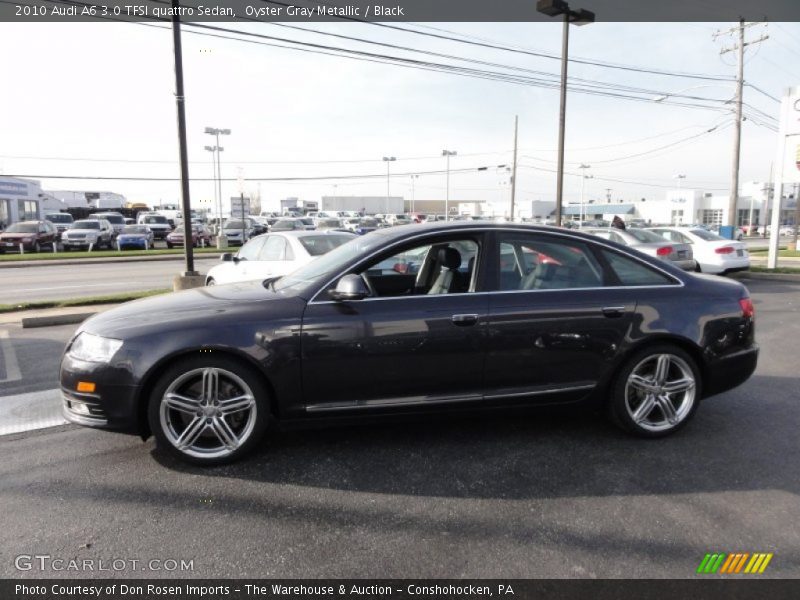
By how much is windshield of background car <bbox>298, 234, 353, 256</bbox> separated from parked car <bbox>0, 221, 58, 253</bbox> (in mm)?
24350

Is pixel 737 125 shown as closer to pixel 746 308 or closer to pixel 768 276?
pixel 768 276

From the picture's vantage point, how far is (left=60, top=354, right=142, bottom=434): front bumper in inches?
131

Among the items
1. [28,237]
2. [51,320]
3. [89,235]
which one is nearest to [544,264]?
[51,320]

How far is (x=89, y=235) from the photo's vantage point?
2795 cm

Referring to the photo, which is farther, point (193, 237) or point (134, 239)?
point (193, 237)

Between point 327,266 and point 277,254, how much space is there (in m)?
5.09

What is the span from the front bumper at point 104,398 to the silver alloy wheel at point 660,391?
3.33 m

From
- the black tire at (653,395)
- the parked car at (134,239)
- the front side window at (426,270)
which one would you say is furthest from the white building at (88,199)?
the black tire at (653,395)

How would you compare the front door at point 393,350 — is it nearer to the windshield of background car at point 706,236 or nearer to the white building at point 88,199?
the windshield of background car at point 706,236

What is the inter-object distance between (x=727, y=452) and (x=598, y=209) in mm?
99114

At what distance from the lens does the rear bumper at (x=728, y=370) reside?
13.4 feet

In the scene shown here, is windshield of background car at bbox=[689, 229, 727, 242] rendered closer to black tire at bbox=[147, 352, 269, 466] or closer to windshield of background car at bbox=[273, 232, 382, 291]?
windshield of background car at bbox=[273, 232, 382, 291]

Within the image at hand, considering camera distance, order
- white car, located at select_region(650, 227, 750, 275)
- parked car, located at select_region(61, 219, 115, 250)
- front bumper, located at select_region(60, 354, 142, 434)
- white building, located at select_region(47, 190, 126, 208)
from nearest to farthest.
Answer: front bumper, located at select_region(60, 354, 142, 434), white car, located at select_region(650, 227, 750, 275), parked car, located at select_region(61, 219, 115, 250), white building, located at select_region(47, 190, 126, 208)

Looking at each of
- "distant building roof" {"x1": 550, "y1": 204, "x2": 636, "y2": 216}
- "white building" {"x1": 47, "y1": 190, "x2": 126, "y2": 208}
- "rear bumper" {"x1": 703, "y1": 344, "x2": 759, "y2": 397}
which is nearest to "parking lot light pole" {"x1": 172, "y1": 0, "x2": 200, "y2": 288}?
"rear bumper" {"x1": 703, "y1": 344, "x2": 759, "y2": 397}
